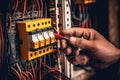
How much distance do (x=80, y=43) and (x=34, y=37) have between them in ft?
0.74

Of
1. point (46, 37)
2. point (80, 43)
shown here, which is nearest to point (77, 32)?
point (80, 43)

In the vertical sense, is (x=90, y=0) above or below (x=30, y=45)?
above

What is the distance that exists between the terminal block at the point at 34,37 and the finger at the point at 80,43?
0.09m

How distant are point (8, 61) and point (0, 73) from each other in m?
0.06

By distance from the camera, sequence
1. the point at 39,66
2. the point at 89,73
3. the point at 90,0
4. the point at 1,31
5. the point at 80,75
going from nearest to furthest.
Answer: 1. the point at 1,31
2. the point at 39,66
3. the point at 90,0
4. the point at 80,75
5. the point at 89,73

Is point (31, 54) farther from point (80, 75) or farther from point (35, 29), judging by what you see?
point (80, 75)

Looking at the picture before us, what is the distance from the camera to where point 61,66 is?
1.26 meters

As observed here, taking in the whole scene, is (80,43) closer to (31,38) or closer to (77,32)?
(77,32)

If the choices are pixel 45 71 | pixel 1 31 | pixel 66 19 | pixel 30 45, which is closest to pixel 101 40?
pixel 66 19

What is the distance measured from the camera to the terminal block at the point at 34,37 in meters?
0.95

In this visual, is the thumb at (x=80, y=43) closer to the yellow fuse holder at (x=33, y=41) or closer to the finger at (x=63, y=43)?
the finger at (x=63, y=43)

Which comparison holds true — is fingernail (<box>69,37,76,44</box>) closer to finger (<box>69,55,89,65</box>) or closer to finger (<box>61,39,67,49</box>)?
finger (<box>61,39,67,49</box>)

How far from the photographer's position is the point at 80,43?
107 centimetres

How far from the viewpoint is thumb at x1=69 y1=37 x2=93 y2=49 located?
1037 mm
